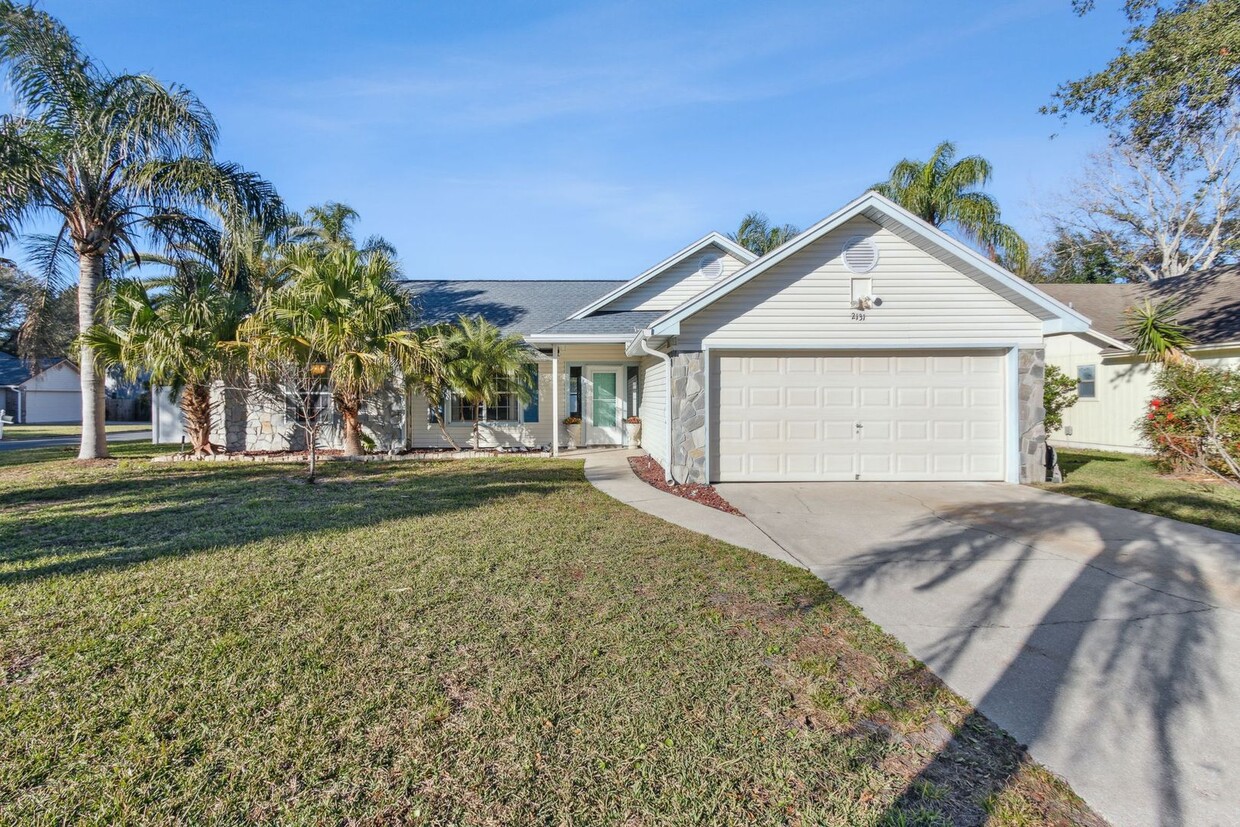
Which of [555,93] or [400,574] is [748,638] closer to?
[400,574]

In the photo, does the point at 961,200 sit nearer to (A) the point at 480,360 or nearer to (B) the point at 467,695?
(A) the point at 480,360

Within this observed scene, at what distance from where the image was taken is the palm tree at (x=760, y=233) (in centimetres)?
2528

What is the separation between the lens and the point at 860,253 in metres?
9.58

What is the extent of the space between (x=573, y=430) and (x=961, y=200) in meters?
15.1

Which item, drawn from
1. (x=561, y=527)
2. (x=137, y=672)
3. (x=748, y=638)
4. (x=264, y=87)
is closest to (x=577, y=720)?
(x=748, y=638)

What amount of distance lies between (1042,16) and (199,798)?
53.0 feet

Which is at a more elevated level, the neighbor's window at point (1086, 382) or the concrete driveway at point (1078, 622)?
the neighbor's window at point (1086, 382)

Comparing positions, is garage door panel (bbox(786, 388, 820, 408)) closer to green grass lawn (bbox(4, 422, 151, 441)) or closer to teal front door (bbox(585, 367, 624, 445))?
teal front door (bbox(585, 367, 624, 445))

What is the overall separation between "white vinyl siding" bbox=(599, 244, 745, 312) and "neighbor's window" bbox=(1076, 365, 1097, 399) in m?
9.55

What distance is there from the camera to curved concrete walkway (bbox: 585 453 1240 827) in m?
2.69

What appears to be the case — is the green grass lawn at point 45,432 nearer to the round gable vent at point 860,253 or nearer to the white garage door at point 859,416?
the white garage door at point 859,416

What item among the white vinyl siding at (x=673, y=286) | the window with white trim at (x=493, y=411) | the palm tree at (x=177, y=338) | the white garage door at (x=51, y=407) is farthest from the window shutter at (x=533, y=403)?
the white garage door at (x=51, y=407)

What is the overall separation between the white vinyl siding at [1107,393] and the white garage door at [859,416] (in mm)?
6513

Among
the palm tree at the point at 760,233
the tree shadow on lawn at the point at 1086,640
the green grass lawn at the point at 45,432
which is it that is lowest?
the tree shadow on lawn at the point at 1086,640
